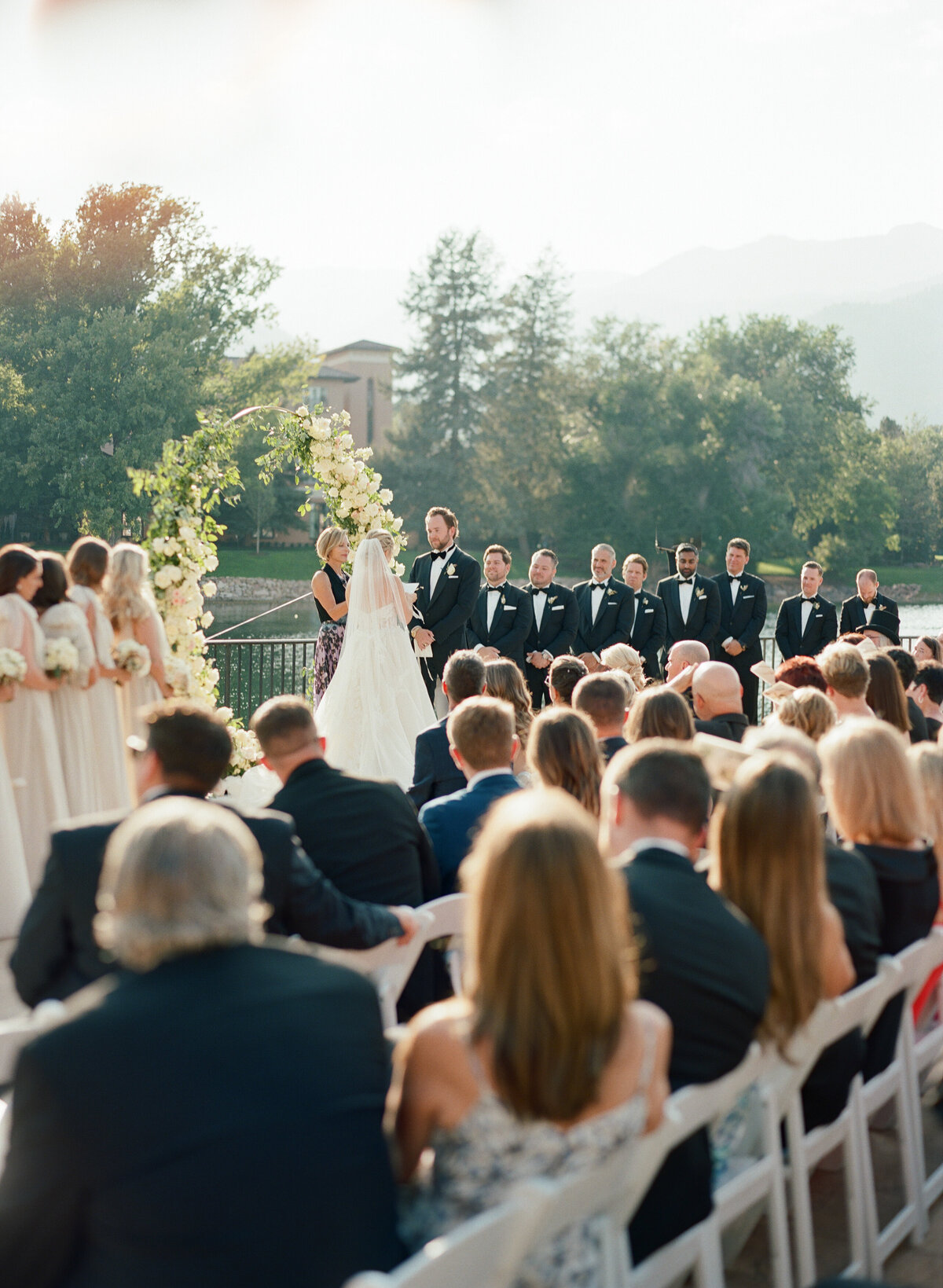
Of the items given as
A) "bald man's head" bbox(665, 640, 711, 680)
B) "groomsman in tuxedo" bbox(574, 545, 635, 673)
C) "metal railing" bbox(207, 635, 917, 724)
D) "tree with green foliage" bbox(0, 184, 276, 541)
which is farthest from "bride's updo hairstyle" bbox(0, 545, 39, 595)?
"tree with green foliage" bbox(0, 184, 276, 541)

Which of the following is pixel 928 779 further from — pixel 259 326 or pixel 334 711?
pixel 259 326

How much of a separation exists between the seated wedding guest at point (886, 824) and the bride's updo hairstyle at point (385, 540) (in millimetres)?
5715

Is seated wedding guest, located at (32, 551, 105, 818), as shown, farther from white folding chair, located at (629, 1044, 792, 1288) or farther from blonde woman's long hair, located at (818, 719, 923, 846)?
white folding chair, located at (629, 1044, 792, 1288)

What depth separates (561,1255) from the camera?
1941 mm

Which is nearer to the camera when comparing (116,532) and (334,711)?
(334,711)

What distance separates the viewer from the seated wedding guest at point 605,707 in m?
4.74

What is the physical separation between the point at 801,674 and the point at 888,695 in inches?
16.3

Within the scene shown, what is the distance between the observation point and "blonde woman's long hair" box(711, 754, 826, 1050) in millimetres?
2518

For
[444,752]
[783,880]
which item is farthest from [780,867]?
[444,752]

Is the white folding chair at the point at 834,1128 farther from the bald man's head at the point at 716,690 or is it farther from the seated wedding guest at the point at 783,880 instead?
the bald man's head at the point at 716,690

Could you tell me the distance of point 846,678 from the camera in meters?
5.18

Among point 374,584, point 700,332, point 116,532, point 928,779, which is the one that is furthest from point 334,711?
point 700,332

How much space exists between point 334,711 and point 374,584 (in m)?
0.94

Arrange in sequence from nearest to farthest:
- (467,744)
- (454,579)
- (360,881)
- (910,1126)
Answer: (910,1126), (360,881), (467,744), (454,579)
